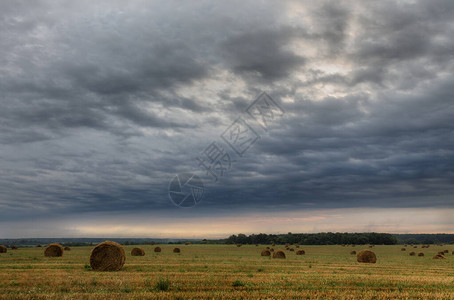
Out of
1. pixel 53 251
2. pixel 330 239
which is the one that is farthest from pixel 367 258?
pixel 330 239

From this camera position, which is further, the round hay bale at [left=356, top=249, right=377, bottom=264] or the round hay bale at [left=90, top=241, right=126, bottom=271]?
the round hay bale at [left=356, top=249, right=377, bottom=264]

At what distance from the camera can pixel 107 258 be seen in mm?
26016

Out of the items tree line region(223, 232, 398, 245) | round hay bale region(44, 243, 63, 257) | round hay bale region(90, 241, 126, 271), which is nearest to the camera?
round hay bale region(90, 241, 126, 271)

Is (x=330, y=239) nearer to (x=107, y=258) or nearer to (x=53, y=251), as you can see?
(x=53, y=251)

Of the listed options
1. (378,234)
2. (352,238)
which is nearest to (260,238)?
(352,238)

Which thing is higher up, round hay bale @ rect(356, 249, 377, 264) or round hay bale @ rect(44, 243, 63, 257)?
round hay bale @ rect(44, 243, 63, 257)

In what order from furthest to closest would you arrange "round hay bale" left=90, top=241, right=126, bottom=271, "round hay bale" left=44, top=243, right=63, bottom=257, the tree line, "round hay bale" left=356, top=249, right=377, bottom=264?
the tree line, "round hay bale" left=44, top=243, right=63, bottom=257, "round hay bale" left=356, top=249, right=377, bottom=264, "round hay bale" left=90, top=241, right=126, bottom=271

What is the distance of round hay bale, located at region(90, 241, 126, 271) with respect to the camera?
84.2ft

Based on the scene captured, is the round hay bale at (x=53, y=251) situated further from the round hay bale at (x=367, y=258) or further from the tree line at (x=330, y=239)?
the tree line at (x=330, y=239)

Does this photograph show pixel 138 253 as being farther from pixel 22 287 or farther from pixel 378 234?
pixel 378 234

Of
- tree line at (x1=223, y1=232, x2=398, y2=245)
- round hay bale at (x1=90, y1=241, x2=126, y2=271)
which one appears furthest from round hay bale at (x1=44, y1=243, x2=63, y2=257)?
tree line at (x1=223, y1=232, x2=398, y2=245)

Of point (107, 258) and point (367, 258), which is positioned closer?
point (107, 258)

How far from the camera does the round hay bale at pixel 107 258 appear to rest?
2567cm

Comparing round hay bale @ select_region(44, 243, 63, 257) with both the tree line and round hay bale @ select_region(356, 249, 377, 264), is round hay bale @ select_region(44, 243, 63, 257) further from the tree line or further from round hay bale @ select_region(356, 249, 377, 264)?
the tree line
